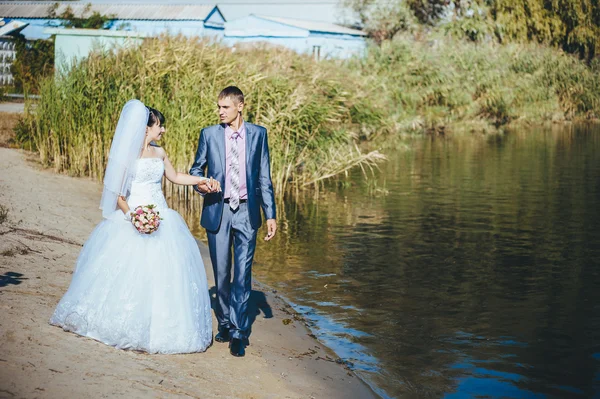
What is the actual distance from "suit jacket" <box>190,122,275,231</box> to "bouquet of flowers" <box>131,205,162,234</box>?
1.36 feet

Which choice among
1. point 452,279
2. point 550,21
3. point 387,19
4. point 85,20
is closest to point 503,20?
point 550,21

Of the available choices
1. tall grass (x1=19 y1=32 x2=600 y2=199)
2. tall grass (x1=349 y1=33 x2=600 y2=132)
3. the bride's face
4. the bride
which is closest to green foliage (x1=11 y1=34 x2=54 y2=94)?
tall grass (x1=19 y1=32 x2=600 y2=199)

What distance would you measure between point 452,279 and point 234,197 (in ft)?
18.1

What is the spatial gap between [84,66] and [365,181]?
27.7ft

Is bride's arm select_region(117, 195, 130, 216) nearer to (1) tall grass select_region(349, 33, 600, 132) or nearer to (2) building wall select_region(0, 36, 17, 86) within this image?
(2) building wall select_region(0, 36, 17, 86)

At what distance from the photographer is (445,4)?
2240 inches

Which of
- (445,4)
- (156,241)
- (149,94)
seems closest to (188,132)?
(149,94)

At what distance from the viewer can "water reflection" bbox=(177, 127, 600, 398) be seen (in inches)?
323

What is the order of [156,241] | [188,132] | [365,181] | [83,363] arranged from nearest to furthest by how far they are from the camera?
1. [83,363]
2. [156,241]
3. [188,132]
4. [365,181]

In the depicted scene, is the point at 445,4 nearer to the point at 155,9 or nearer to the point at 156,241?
the point at 155,9

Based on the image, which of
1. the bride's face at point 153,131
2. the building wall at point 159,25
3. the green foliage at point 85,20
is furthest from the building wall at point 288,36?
the bride's face at point 153,131

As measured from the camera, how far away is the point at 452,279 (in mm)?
11961

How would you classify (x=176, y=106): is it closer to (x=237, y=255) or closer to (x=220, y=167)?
(x=220, y=167)

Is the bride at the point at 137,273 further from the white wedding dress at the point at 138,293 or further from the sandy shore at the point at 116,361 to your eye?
the sandy shore at the point at 116,361
